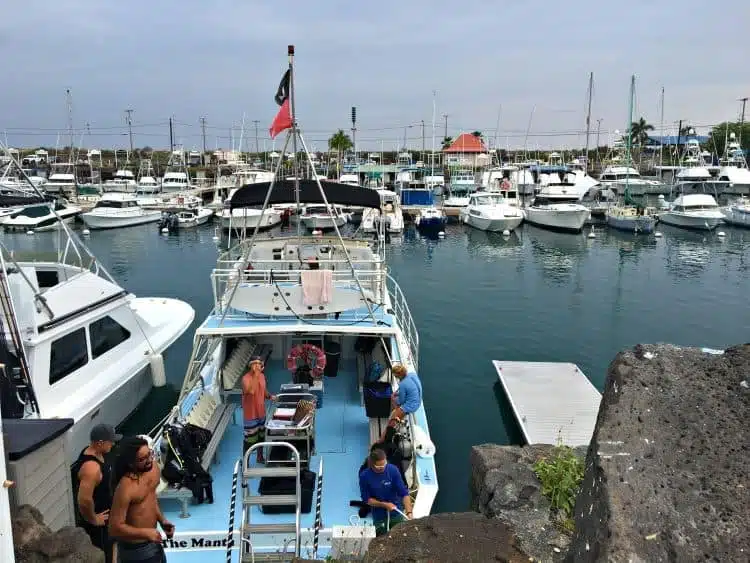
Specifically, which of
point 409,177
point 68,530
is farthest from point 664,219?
point 68,530

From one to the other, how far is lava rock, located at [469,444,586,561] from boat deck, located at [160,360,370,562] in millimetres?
2528

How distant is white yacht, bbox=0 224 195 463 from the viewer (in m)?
8.09

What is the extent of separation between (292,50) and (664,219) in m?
46.6

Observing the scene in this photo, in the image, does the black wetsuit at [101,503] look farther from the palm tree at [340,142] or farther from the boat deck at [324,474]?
the palm tree at [340,142]

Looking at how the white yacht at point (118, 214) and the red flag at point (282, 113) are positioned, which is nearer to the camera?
the red flag at point (282, 113)

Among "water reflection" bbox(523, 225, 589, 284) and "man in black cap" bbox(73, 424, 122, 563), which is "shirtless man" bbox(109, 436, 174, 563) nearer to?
"man in black cap" bbox(73, 424, 122, 563)

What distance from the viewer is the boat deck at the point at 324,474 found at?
20.2 feet

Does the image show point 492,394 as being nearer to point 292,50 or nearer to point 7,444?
point 292,50

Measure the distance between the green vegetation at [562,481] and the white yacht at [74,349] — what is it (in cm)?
630

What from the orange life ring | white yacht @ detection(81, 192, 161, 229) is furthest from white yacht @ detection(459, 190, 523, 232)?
the orange life ring

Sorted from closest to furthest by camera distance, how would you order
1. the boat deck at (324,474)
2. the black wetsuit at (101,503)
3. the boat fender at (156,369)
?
the black wetsuit at (101,503) → the boat deck at (324,474) → the boat fender at (156,369)

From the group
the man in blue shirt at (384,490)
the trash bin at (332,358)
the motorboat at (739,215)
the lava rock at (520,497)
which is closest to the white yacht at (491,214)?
the motorboat at (739,215)

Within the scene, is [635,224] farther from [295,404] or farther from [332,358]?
[295,404]

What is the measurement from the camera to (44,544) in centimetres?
315
